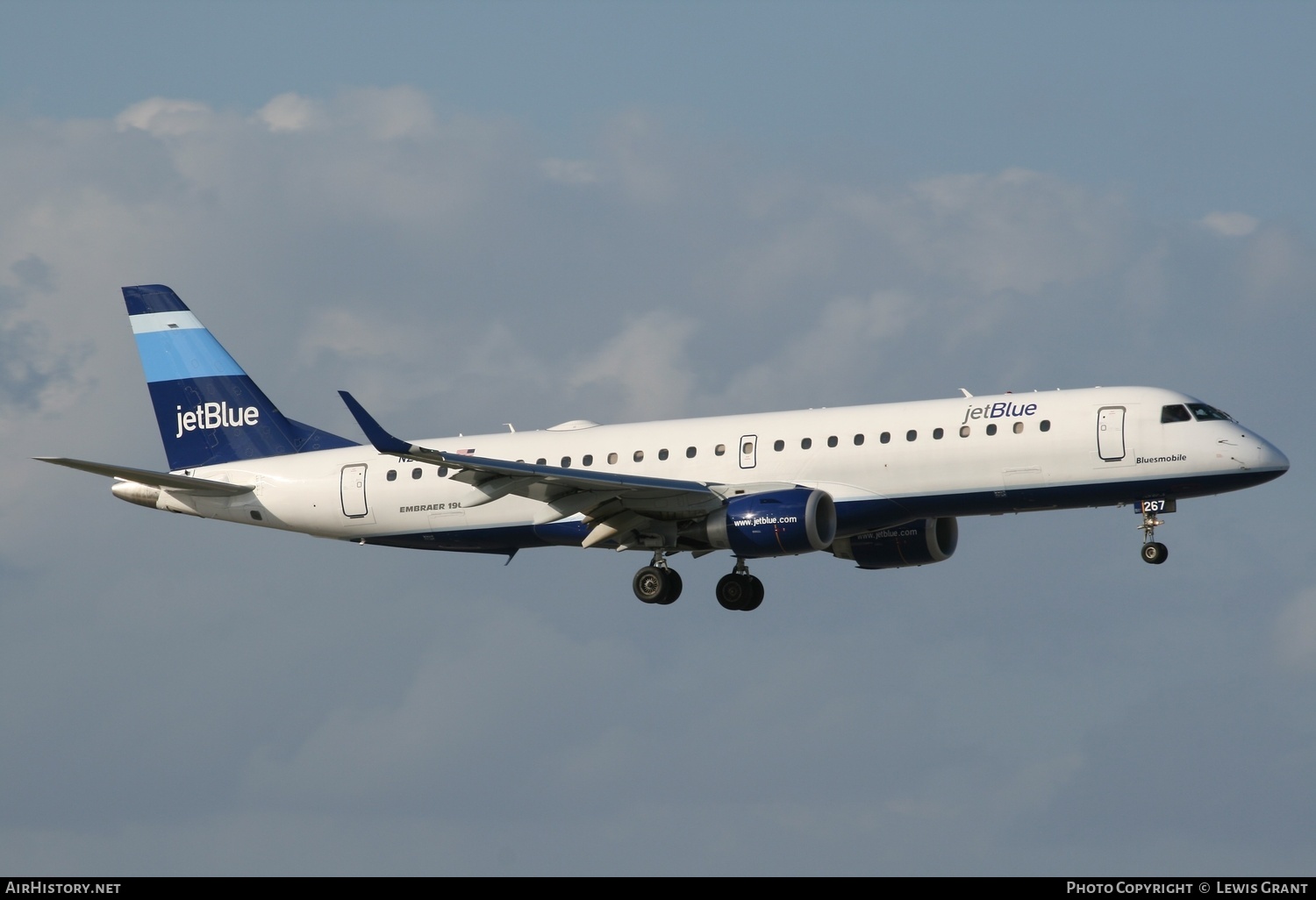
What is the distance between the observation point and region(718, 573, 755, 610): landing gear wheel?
165 ft

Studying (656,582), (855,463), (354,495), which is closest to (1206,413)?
(855,463)

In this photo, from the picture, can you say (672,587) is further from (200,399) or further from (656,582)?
(200,399)

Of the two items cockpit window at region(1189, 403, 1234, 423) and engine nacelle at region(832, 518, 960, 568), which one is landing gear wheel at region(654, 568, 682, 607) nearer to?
engine nacelle at region(832, 518, 960, 568)

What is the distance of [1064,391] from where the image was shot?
151ft

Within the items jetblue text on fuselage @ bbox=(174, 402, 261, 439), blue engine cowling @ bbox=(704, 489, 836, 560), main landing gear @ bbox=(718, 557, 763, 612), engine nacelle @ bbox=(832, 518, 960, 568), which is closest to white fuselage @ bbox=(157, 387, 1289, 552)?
blue engine cowling @ bbox=(704, 489, 836, 560)

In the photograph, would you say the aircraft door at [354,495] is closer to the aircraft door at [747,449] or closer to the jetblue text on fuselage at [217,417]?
the jetblue text on fuselage at [217,417]

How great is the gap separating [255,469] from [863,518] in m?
18.6

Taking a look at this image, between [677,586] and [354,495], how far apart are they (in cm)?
977

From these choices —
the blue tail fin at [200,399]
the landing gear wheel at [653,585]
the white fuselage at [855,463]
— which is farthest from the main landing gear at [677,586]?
the blue tail fin at [200,399]

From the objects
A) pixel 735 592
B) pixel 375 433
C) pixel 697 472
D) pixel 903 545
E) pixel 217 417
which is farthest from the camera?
pixel 217 417

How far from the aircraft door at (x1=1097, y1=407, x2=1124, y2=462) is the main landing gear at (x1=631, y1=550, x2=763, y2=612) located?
10.7m

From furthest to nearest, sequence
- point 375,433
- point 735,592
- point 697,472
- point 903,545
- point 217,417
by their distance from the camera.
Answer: point 217,417
point 903,545
point 735,592
point 697,472
point 375,433

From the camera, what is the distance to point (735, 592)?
50.2m
